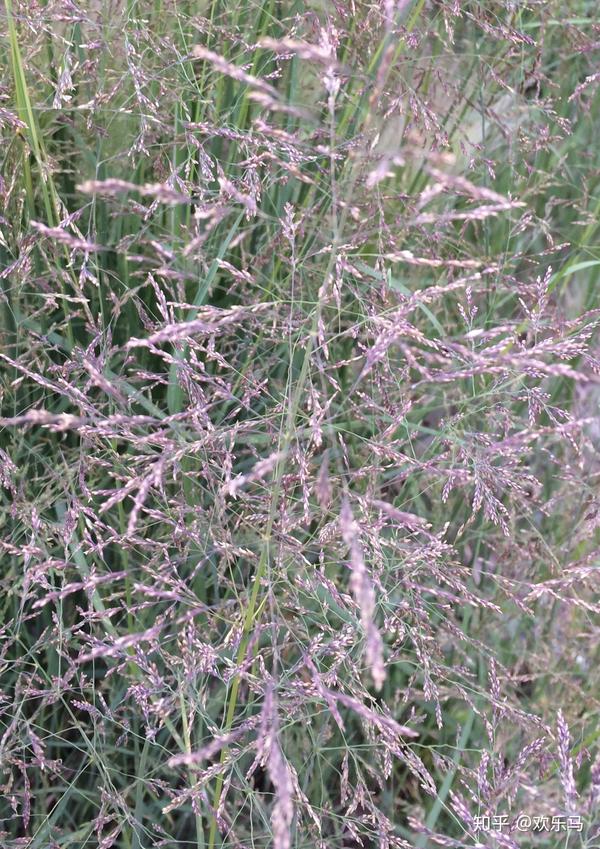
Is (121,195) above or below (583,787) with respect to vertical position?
above

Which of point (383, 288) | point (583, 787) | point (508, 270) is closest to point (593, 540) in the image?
point (583, 787)

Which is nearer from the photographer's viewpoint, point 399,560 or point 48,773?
point 399,560

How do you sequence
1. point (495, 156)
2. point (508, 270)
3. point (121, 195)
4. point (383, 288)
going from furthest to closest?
point (495, 156) → point (508, 270) → point (121, 195) → point (383, 288)

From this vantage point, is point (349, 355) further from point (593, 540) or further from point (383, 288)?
point (593, 540)

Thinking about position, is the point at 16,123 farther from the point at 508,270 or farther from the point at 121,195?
the point at 508,270

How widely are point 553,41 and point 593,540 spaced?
1.48 metres

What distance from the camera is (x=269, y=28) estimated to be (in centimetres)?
192

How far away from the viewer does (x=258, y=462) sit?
4.63ft

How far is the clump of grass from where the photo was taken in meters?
1.43

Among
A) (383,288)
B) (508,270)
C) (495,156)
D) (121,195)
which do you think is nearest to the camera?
(383,288)

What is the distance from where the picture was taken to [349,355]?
6.84ft

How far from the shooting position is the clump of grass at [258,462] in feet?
4.68

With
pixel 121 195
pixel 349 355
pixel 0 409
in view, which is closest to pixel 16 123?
pixel 121 195

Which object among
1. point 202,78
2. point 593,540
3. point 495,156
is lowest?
point 593,540
